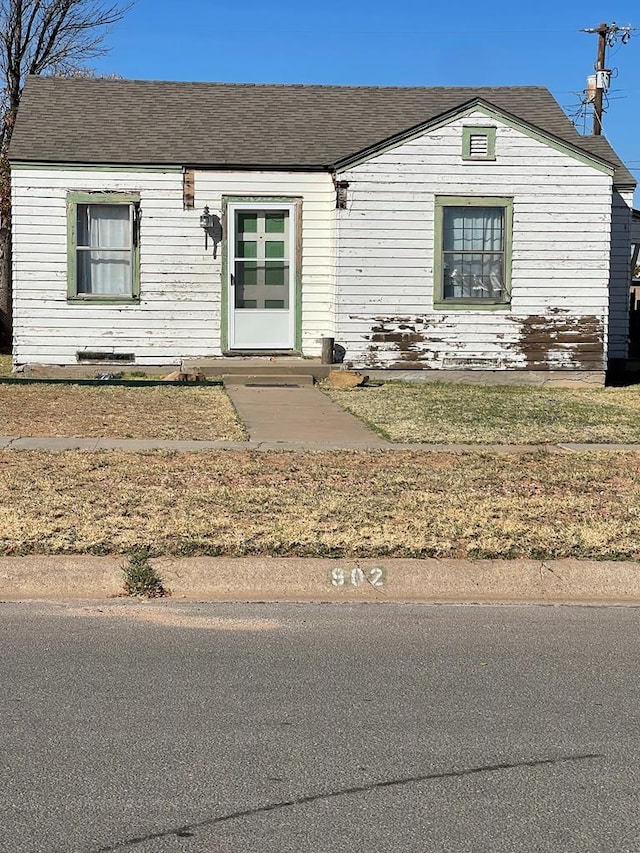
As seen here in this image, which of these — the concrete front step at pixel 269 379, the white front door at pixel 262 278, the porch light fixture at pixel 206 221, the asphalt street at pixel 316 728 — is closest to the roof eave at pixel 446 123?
the white front door at pixel 262 278

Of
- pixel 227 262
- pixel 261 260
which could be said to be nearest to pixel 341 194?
pixel 261 260

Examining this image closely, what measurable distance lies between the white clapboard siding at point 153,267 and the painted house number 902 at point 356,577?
1107cm

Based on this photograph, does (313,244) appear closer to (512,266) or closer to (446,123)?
(446,123)

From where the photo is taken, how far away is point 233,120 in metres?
17.9

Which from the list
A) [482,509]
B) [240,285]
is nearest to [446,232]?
[240,285]

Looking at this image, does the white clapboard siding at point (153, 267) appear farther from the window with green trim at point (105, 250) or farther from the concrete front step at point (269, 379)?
the concrete front step at point (269, 379)

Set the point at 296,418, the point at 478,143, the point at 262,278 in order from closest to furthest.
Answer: the point at 296,418 → the point at 478,143 → the point at 262,278

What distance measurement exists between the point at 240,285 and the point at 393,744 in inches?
547

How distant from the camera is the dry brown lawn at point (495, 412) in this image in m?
11.2

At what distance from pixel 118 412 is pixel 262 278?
5.78 m

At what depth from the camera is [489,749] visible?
392cm

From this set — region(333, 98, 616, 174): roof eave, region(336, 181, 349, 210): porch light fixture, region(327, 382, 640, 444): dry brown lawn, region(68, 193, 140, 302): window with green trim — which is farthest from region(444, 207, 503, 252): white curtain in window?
region(68, 193, 140, 302): window with green trim

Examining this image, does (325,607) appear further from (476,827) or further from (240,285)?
(240,285)

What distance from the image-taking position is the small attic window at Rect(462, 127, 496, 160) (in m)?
16.2
